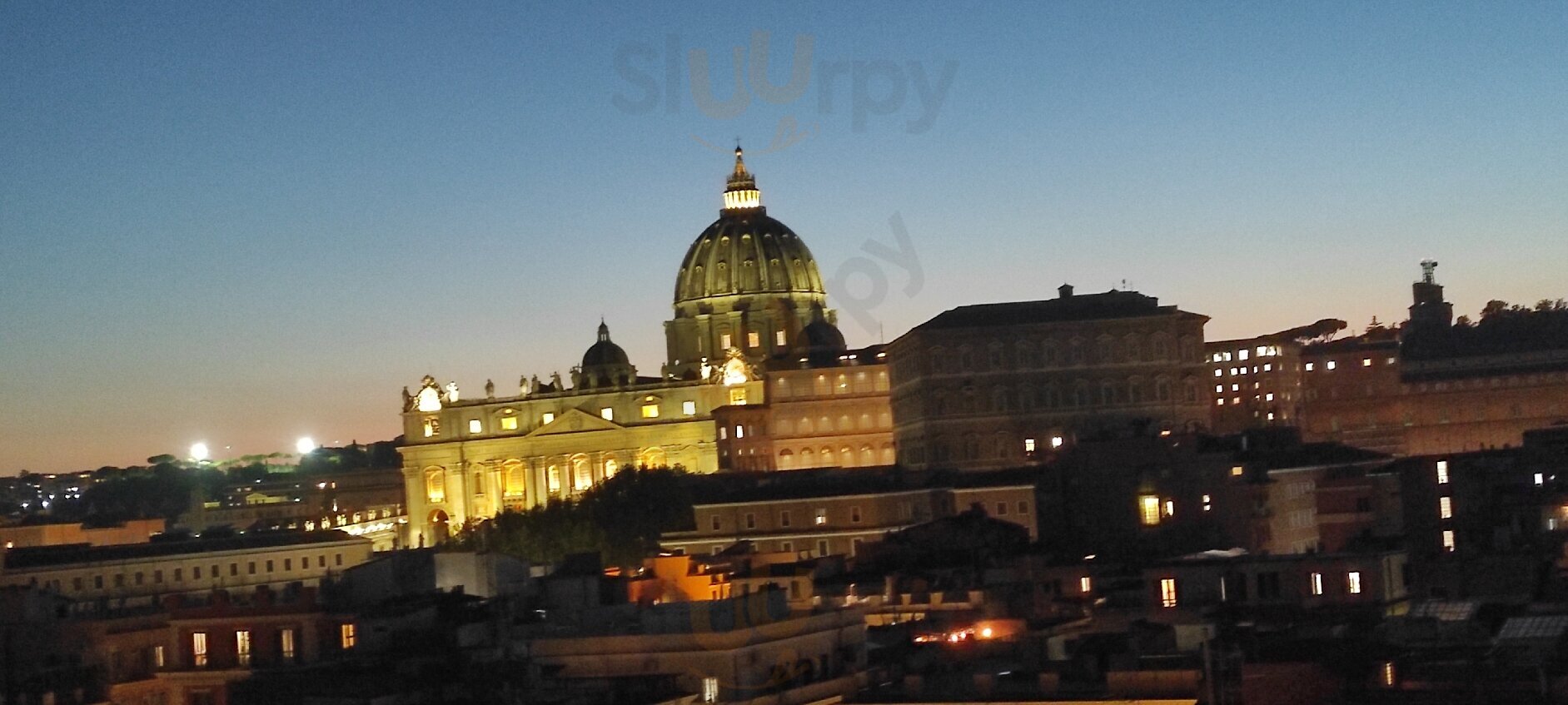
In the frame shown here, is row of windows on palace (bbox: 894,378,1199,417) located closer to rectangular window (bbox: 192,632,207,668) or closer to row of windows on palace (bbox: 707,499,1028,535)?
row of windows on palace (bbox: 707,499,1028,535)

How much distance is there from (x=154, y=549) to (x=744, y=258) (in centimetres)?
6914

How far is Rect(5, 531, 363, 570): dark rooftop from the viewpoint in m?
83.6

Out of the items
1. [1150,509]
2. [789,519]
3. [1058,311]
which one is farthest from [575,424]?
[1150,509]

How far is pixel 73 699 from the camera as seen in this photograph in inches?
1533

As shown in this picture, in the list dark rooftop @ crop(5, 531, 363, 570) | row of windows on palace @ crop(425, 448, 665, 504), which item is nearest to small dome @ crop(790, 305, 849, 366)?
row of windows on palace @ crop(425, 448, 665, 504)

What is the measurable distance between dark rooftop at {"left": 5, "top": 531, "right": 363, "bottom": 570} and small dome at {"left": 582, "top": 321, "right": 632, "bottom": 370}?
1699 inches

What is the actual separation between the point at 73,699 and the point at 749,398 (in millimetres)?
95276

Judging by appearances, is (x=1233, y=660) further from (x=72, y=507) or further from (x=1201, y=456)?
(x=72, y=507)

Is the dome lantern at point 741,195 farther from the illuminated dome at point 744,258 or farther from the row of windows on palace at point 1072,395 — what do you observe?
the row of windows on palace at point 1072,395

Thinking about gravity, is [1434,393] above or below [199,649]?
above

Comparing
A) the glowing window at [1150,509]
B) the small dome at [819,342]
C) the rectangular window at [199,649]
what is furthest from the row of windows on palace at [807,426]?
the rectangular window at [199,649]

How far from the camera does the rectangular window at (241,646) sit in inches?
1561

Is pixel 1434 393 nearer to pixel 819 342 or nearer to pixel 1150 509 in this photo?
pixel 819 342

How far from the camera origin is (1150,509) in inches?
2448
